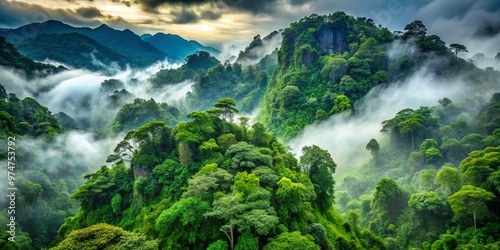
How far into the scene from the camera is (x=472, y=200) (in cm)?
2884

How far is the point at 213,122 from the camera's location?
96.1 feet

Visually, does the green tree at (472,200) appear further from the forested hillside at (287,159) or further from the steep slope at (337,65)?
the steep slope at (337,65)

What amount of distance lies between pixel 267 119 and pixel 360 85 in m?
21.0

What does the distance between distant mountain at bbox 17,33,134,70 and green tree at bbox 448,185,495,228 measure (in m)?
152

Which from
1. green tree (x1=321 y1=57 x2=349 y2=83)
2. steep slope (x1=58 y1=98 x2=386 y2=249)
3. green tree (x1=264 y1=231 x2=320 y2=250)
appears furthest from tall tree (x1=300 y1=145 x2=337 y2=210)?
green tree (x1=321 y1=57 x2=349 y2=83)

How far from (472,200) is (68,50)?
162062 millimetres

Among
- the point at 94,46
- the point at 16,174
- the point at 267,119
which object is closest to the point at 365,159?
the point at 267,119

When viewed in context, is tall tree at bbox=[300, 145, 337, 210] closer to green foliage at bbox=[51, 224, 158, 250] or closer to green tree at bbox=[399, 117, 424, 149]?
green foliage at bbox=[51, 224, 158, 250]

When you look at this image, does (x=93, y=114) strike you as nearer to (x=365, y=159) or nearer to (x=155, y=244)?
(x=365, y=159)

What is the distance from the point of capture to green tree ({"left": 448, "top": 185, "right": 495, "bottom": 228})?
28422 mm

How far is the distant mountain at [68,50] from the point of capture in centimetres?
13800

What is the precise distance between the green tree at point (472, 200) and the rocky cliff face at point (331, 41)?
172 ft

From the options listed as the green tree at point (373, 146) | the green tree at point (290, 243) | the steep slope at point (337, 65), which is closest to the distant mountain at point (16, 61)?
the steep slope at point (337, 65)

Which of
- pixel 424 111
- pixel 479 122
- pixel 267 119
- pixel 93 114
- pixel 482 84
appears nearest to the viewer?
pixel 479 122
